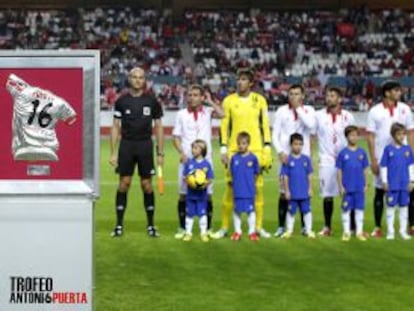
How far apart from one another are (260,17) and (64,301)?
46037mm

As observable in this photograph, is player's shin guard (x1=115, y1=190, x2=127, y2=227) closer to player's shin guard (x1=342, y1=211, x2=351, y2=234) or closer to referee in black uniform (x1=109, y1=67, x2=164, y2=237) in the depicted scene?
referee in black uniform (x1=109, y1=67, x2=164, y2=237)

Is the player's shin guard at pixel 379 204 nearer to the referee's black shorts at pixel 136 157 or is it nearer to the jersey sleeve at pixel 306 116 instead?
the jersey sleeve at pixel 306 116

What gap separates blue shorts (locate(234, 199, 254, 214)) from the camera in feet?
38.1

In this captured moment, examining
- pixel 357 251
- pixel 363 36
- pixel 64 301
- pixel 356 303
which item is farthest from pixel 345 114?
pixel 363 36

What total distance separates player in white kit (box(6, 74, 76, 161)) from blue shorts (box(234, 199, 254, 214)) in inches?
262

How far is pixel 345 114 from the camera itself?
490 inches

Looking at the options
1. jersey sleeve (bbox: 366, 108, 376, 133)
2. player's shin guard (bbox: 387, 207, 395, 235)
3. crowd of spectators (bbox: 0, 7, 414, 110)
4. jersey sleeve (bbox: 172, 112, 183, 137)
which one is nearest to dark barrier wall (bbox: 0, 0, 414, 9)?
crowd of spectators (bbox: 0, 7, 414, 110)

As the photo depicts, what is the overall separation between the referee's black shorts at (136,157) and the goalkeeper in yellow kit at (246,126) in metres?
0.93

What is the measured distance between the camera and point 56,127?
5.08m

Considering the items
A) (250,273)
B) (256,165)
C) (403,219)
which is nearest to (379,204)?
(403,219)

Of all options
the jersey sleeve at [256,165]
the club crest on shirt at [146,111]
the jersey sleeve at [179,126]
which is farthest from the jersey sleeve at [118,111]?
the jersey sleeve at [256,165]

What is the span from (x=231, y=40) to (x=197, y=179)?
37647 mm

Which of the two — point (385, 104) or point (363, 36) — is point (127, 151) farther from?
point (363, 36)

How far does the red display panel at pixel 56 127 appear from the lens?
507cm
